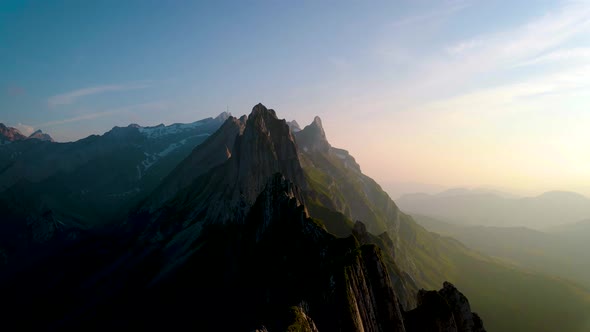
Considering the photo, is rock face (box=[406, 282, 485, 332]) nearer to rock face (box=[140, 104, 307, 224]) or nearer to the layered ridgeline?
the layered ridgeline

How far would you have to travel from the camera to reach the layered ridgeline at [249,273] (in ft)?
153

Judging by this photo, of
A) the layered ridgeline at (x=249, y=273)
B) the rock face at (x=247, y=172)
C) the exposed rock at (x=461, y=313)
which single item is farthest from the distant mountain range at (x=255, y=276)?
the rock face at (x=247, y=172)

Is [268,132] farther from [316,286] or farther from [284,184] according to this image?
[316,286]

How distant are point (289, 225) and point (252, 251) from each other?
19.2 meters

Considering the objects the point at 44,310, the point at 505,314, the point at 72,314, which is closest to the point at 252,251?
the point at 72,314

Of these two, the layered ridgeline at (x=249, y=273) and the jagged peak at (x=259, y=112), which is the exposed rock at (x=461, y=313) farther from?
the jagged peak at (x=259, y=112)

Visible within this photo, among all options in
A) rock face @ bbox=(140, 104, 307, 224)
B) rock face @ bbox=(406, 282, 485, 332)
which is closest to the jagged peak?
rock face @ bbox=(140, 104, 307, 224)

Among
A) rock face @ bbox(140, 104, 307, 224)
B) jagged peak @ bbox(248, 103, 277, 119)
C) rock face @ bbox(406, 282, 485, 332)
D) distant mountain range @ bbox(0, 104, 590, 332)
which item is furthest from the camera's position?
jagged peak @ bbox(248, 103, 277, 119)

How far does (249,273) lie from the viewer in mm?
87062

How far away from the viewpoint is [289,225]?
77.1 m

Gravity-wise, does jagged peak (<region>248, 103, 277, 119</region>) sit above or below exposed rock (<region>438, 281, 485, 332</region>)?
above

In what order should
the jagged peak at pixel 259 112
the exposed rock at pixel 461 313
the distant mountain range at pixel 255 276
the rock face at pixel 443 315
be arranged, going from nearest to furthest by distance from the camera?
the distant mountain range at pixel 255 276
the rock face at pixel 443 315
the exposed rock at pixel 461 313
the jagged peak at pixel 259 112

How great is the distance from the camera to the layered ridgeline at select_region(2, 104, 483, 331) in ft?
153

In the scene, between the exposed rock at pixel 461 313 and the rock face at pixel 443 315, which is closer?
the rock face at pixel 443 315
